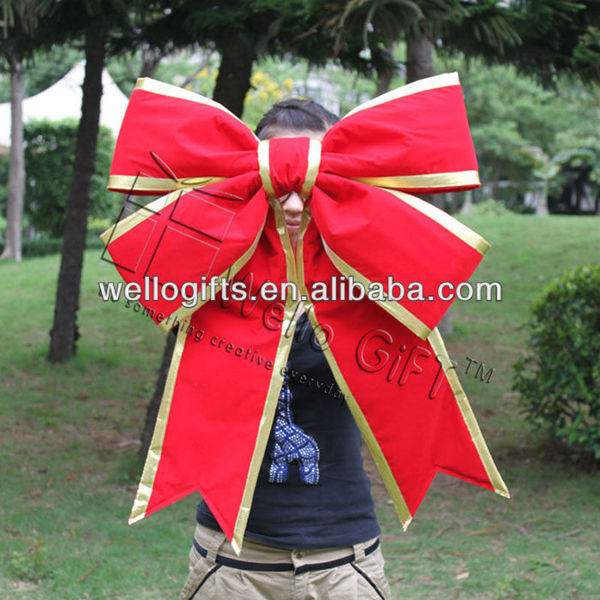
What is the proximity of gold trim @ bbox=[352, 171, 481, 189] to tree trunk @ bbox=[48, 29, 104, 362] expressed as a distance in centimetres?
540

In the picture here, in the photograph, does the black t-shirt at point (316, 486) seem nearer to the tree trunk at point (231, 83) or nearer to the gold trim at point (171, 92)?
the gold trim at point (171, 92)

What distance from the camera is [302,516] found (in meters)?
1.81

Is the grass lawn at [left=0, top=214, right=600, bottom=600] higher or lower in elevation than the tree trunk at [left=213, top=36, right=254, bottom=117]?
lower

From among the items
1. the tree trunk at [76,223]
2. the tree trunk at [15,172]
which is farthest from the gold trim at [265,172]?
the tree trunk at [15,172]

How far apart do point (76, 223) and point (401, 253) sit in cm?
600

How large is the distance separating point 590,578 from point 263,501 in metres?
2.48

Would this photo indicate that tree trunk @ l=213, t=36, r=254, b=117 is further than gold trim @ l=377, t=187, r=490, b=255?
Yes

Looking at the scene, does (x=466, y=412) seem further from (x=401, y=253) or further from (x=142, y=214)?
(x=142, y=214)

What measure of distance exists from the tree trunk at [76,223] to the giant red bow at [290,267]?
5238mm

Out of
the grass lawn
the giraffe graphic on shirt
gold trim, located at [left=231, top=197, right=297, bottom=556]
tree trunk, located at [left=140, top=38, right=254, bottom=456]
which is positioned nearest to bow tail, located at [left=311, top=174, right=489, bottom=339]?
gold trim, located at [left=231, top=197, right=297, bottom=556]

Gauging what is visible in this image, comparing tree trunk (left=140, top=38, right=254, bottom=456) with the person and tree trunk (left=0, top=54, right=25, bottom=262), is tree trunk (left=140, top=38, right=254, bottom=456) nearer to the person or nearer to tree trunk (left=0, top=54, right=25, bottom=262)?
the person

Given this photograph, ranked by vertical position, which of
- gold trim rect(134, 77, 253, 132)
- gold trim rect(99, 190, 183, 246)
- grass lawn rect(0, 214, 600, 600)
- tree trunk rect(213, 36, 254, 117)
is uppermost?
tree trunk rect(213, 36, 254, 117)

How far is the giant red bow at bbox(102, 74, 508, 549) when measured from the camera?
174 centimetres

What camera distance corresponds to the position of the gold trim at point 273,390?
1.71 m
